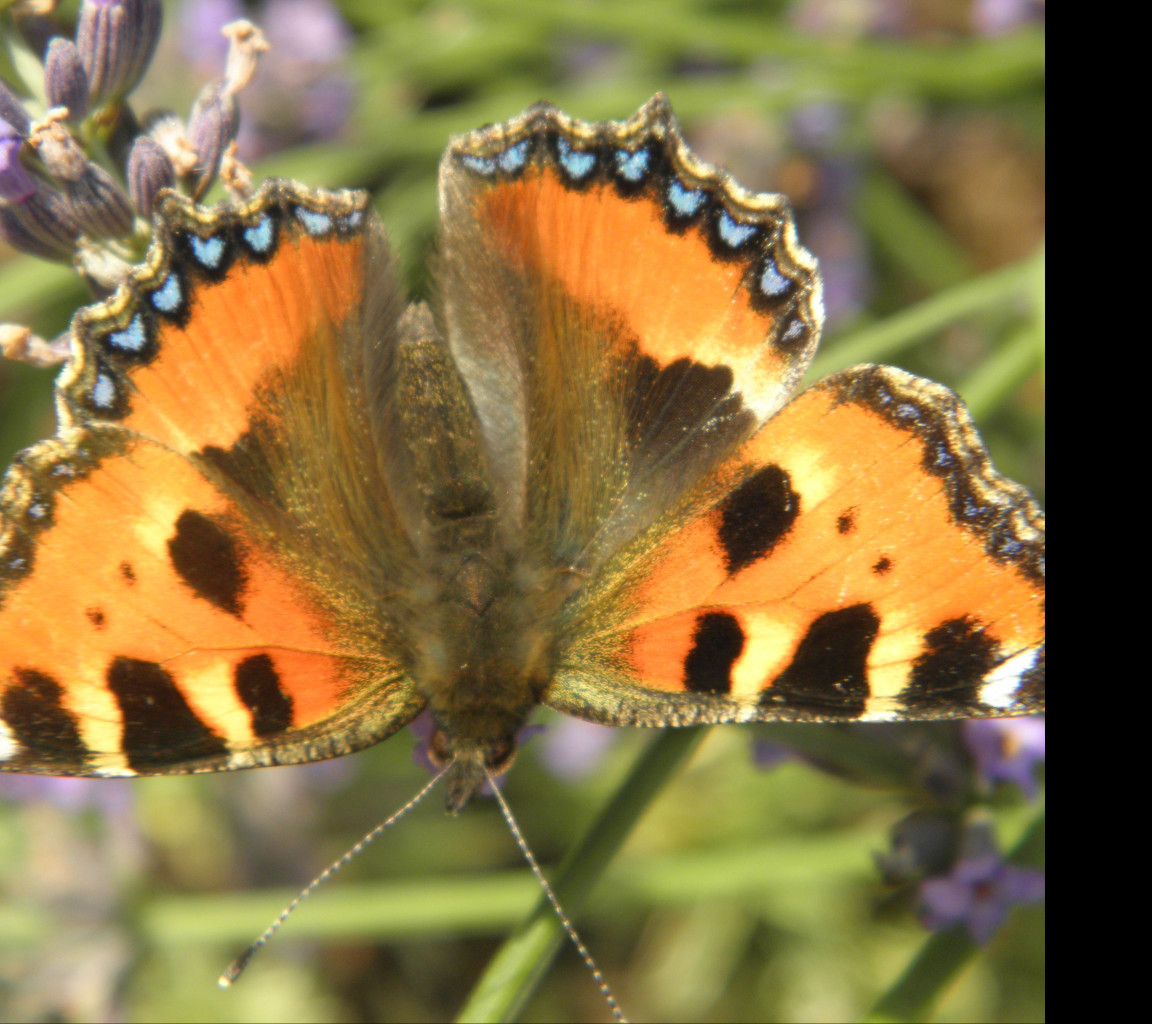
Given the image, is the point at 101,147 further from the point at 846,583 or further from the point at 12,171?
the point at 846,583

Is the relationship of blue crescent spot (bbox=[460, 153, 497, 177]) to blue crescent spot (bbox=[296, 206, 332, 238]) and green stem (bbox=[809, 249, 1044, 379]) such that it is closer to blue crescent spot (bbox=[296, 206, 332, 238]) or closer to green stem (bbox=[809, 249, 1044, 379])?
blue crescent spot (bbox=[296, 206, 332, 238])

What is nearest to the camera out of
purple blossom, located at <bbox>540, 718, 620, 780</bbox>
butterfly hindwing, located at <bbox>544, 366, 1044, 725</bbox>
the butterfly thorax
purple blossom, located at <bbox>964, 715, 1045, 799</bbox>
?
butterfly hindwing, located at <bbox>544, 366, 1044, 725</bbox>

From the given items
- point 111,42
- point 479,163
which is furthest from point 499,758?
point 111,42

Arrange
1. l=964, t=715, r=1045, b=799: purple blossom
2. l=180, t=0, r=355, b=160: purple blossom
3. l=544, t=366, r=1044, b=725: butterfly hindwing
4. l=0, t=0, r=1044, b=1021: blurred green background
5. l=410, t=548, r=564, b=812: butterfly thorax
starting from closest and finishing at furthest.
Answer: l=544, t=366, r=1044, b=725: butterfly hindwing < l=410, t=548, r=564, b=812: butterfly thorax < l=964, t=715, r=1045, b=799: purple blossom < l=0, t=0, r=1044, b=1021: blurred green background < l=180, t=0, r=355, b=160: purple blossom

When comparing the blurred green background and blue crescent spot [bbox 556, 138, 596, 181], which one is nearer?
blue crescent spot [bbox 556, 138, 596, 181]

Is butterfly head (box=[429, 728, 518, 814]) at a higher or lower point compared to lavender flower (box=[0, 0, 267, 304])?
lower

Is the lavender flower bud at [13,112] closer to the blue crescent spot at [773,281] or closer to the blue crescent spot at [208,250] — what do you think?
the blue crescent spot at [208,250]

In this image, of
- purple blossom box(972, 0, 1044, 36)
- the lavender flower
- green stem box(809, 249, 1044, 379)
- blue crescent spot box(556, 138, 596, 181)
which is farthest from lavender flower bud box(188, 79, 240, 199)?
purple blossom box(972, 0, 1044, 36)
